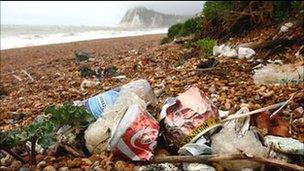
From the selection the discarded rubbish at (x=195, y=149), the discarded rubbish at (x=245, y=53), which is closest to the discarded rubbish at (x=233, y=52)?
the discarded rubbish at (x=245, y=53)

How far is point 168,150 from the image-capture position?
309 centimetres

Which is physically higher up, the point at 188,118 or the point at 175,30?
the point at 188,118

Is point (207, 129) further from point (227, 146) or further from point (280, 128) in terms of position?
point (280, 128)

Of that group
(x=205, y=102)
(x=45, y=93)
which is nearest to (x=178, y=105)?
(x=205, y=102)

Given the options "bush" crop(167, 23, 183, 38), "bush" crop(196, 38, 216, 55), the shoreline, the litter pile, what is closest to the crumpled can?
the litter pile

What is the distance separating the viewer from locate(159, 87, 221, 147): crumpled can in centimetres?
302

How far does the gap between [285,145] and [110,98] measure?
1358 mm

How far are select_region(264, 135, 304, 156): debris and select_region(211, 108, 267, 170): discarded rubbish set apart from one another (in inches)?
3.0

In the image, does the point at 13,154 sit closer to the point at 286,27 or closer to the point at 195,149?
the point at 195,149

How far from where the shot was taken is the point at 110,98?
3.51 meters

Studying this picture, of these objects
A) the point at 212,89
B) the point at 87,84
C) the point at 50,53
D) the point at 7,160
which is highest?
the point at 212,89

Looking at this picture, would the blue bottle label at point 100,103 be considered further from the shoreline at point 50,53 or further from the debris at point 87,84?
the shoreline at point 50,53

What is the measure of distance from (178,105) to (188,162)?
0.59 metres

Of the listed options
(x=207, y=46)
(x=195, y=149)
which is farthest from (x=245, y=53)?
(x=195, y=149)
